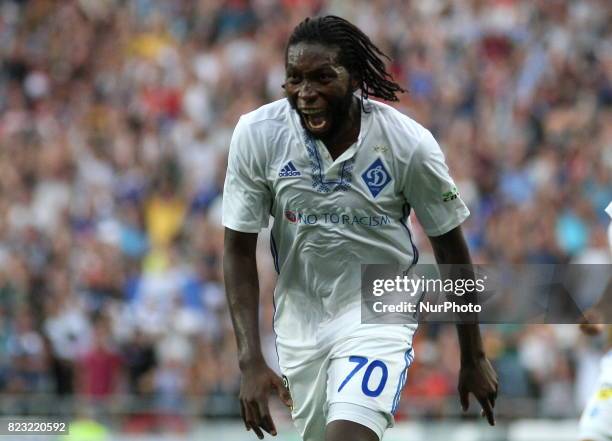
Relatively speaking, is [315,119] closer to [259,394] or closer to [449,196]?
[449,196]

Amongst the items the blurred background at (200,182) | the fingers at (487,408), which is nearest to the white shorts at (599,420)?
the fingers at (487,408)

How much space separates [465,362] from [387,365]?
1.68 feet

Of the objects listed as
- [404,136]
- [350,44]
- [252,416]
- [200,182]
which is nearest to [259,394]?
[252,416]

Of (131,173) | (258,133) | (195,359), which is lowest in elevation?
(195,359)

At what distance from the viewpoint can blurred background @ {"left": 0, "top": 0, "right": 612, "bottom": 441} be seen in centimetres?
1306

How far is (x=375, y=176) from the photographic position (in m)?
6.86

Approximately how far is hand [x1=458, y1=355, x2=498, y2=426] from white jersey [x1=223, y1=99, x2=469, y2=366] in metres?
0.57

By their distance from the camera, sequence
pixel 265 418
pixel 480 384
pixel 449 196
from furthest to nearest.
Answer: pixel 480 384, pixel 449 196, pixel 265 418

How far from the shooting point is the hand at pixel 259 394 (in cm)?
645

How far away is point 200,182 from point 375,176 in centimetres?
927

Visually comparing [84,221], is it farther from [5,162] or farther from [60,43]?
[60,43]

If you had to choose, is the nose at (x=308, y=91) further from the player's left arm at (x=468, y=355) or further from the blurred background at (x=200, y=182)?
the blurred background at (x=200, y=182)

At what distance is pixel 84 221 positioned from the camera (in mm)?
15906

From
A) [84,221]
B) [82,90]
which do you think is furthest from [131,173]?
[82,90]
